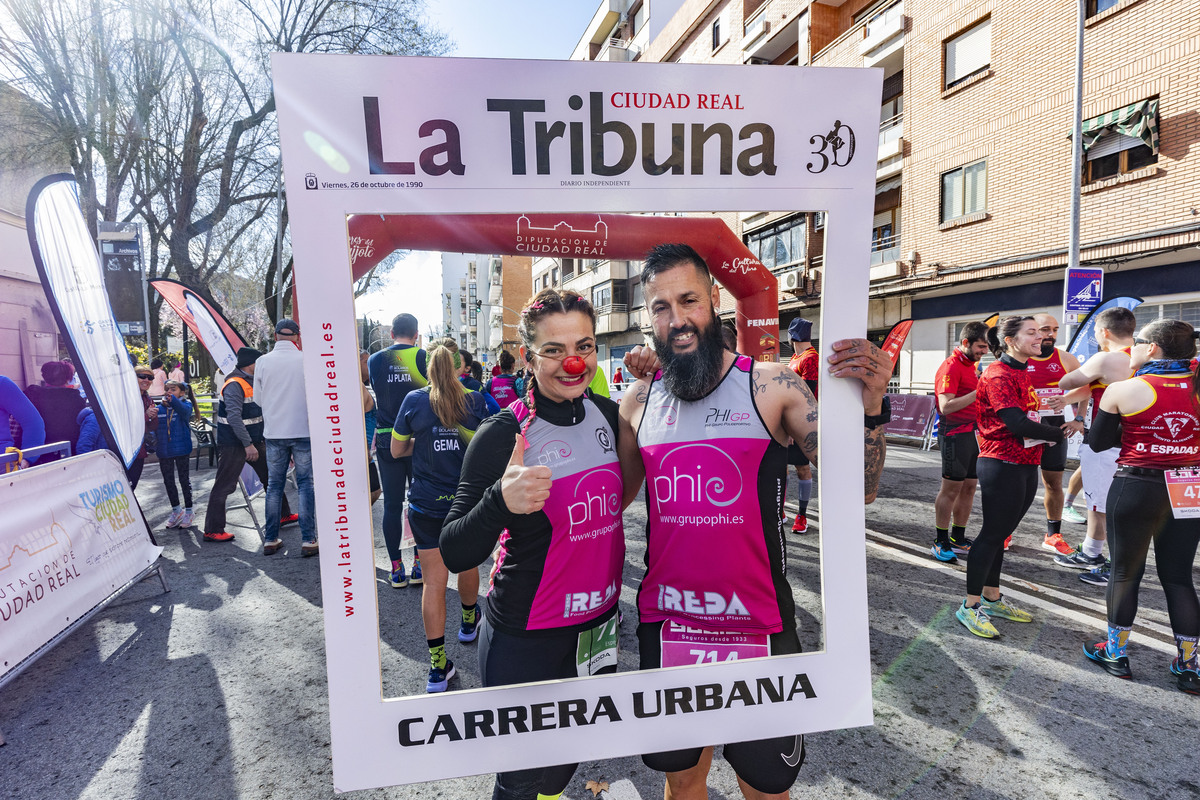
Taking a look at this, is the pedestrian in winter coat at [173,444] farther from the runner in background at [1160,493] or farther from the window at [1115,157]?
the window at [1115,157]

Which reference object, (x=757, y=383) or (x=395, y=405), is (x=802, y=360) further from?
(x=395, y=405)

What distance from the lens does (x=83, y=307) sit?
4648 millimetres

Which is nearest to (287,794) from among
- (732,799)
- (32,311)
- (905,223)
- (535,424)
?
(732,799)

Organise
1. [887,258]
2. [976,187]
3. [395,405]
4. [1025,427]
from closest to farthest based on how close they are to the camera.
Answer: [395,405] → [1025,427] → [976,187] → [887,258]

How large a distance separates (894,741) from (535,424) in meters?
2.38

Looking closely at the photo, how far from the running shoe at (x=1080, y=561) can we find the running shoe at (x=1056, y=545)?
0.27 ft

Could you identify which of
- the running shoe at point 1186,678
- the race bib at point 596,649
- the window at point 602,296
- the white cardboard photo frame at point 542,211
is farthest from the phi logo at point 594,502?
the running shoe at point 1186,678

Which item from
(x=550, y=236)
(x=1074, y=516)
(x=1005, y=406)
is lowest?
(x=1074, y=516)

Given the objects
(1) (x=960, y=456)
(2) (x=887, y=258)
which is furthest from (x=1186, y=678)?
(2) (x=887, y=258)

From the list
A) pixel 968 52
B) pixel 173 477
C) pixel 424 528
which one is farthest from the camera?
pixel 968 52

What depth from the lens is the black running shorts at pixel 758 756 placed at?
1580 millimetres

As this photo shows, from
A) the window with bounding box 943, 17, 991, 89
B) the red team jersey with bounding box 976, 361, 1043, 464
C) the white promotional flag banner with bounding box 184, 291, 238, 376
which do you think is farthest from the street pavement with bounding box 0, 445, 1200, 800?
the window with bounding box 943, 17, 991, 89

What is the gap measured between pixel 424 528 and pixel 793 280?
233 cm

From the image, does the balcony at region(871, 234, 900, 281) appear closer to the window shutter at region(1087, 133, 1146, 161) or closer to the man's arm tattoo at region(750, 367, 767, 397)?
the window shutter at region(1087, 133, 1146, 161)
